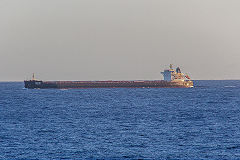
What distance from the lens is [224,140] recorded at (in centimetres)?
4078

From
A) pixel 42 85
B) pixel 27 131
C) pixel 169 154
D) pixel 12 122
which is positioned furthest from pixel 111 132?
pixel 42 85

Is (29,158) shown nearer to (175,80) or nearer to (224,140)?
(224,140)

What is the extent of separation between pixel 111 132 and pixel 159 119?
1428cm

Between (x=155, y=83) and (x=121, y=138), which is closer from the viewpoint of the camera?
(x=121, y=138)

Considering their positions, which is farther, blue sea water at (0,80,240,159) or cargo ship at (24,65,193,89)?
cargo ship at (24,65,193,89)

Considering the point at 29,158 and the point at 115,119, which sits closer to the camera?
the point at 29,158

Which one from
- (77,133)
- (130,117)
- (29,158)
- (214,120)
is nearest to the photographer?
(29,158)

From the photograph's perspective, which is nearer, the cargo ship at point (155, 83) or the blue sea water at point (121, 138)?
the blue sea water at point (121, 138)

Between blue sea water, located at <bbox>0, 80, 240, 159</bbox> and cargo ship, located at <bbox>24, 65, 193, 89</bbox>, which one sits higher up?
cargo ship, located at <bbox>24, 65, 193, 89</bbox>

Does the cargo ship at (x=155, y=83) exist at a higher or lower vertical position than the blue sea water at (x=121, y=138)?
higher

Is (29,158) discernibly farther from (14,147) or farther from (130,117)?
(130,117)

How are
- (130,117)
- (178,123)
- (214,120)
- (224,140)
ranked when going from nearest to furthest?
(224,140) < (178,123) < (214,120) < (130,117)

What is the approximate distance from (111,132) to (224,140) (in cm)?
1225

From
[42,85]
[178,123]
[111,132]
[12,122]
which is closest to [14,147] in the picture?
[111,132]
